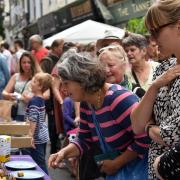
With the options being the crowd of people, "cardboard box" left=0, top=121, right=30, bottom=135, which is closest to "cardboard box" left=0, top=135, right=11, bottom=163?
the crowd of people

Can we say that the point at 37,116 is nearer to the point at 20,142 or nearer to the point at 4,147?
the point at 20,142

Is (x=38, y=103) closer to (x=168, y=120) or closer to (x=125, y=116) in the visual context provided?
(x=125, y=116)

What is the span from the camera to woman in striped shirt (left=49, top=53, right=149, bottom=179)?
9.96ft

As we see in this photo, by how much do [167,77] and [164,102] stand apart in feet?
0.40

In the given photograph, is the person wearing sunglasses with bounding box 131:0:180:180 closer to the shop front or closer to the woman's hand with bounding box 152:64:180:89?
the woman's hand with bounding box 152:64:180:89

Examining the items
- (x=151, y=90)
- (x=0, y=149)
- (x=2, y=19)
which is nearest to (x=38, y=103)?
(x=0, y=149)

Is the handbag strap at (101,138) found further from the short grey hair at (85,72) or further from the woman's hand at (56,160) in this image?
the woman's hand at (56,160)

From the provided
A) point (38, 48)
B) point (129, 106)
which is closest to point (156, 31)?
point (129, 106)

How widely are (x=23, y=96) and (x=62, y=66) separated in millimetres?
3050

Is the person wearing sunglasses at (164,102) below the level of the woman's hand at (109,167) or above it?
above

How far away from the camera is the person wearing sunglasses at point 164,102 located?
2083 millimetres

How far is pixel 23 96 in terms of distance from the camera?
242 inches

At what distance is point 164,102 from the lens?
2373 millimetres

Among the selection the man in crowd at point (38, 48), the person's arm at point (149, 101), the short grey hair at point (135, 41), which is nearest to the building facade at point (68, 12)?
the man in crowd at point (38, 48)
